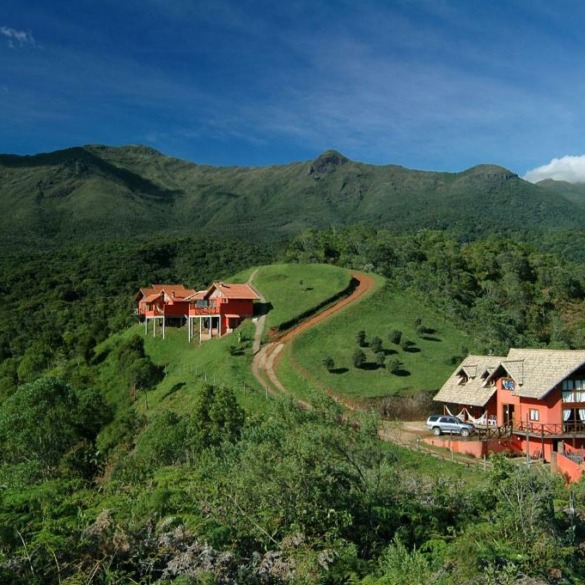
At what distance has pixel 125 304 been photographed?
3034 inches

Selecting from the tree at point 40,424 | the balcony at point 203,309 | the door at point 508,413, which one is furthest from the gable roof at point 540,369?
the balcony at point 203,309

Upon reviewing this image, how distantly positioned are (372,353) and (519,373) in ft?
46.7

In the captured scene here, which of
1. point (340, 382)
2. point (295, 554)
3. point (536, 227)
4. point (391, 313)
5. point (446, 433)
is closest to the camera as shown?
point (295, 554)

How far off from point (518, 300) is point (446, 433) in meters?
45.2

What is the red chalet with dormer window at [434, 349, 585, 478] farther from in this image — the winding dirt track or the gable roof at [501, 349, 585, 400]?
the winding dirt track

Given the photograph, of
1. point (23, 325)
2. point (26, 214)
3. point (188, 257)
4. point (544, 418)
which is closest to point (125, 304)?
point (23, 325)

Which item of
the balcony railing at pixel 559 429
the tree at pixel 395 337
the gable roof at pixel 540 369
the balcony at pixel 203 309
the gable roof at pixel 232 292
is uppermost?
the gable roof at pixel 232 292

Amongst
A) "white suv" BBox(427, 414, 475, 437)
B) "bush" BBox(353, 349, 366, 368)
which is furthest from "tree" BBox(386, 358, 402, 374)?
"white suv" BBox(427, 414, 475, 437)

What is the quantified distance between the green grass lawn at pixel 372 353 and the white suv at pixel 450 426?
535 cm

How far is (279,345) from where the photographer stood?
48.3 meters

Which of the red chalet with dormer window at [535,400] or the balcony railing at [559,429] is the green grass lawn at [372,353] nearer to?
the red chalet with dormer window at [535,400]

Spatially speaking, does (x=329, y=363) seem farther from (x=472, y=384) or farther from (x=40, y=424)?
(x=40, y=424)

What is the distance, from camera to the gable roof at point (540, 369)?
3095 centimetres

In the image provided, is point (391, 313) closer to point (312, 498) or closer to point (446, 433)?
point (446, 433)
